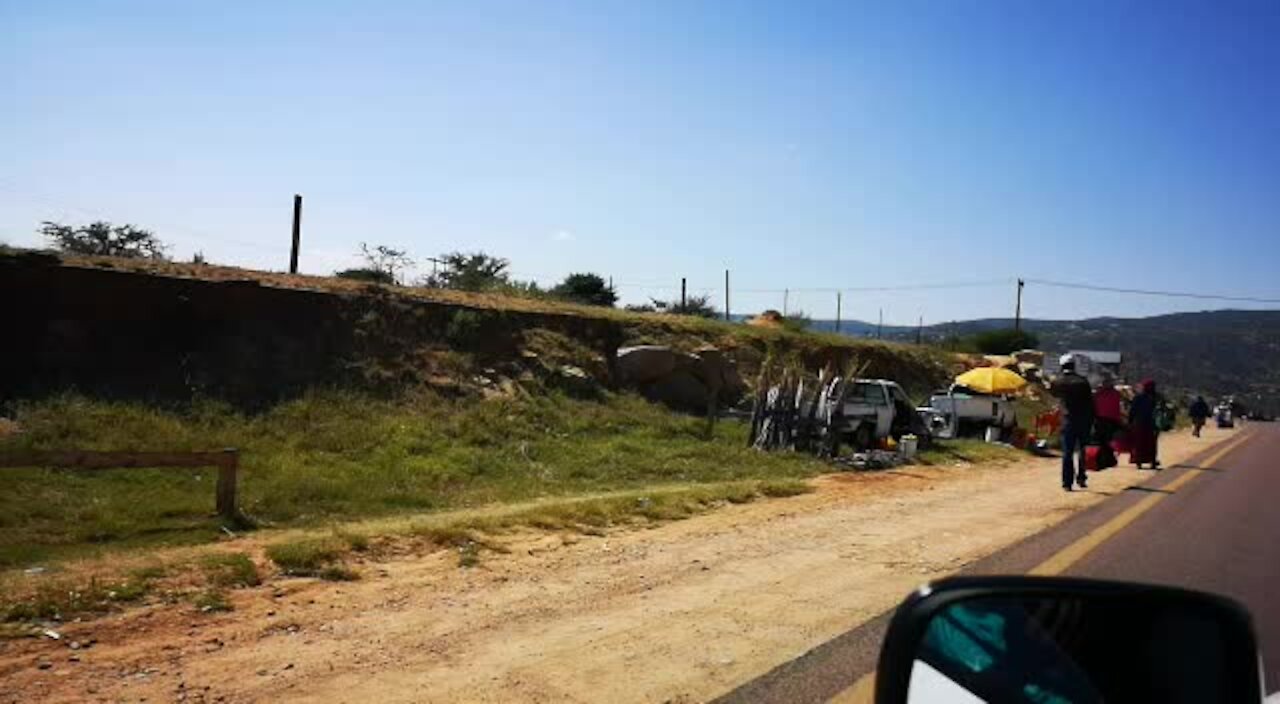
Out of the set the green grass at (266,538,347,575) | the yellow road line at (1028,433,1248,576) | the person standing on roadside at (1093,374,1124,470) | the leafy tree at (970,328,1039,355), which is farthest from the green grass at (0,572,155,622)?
the leafy tree at (970,328,1039,355)

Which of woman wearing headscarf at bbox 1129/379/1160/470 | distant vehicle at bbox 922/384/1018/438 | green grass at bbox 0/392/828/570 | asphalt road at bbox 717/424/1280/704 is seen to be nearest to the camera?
asphalt road at bbox 717/424/1280/704

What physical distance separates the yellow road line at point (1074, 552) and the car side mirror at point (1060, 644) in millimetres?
842

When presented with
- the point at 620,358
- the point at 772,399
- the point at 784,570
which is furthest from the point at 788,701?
the point at 620,358

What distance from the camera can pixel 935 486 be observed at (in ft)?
52.1

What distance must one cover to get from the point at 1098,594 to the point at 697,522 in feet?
30.0

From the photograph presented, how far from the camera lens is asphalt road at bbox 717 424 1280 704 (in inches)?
213

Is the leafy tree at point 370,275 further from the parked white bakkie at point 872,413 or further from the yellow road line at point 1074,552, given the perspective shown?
the yellow road line at point 1074,552

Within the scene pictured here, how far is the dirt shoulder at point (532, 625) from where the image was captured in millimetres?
5266

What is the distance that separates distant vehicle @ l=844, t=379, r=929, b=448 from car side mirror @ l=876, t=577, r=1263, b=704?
69.6 ft

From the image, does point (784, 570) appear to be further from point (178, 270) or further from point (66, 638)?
point (178, 270)

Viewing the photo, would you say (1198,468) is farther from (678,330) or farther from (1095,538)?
(678,330)

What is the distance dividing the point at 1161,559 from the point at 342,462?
479 inches

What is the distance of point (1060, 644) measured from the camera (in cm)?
234

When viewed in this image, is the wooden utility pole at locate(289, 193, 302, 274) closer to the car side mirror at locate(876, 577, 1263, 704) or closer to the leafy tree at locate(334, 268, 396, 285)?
the leafy tree at locate(334, 268, 396, 285)
